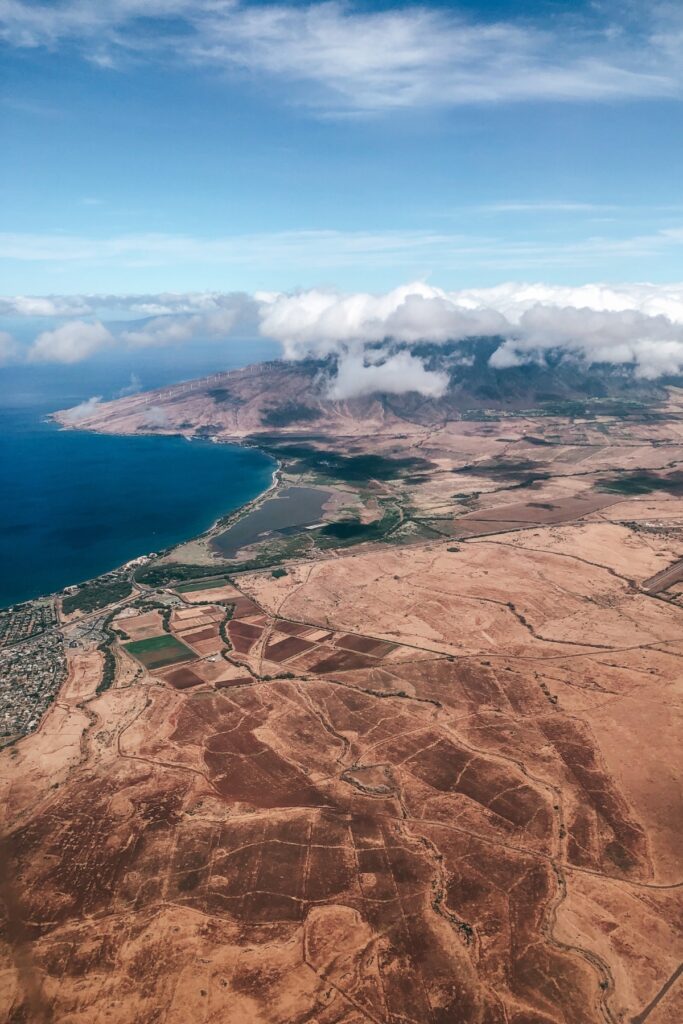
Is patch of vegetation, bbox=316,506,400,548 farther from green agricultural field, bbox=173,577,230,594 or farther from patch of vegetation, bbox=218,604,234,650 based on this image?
patch of vegetation, bbox=218,604,234,650

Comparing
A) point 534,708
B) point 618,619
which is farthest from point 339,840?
point 618,619

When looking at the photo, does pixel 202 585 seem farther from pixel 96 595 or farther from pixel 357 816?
pixel 357 816

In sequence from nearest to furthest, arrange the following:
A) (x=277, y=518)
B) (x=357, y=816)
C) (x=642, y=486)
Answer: (x=357, y=816), (x=277, y=518), (x=642, y=486)

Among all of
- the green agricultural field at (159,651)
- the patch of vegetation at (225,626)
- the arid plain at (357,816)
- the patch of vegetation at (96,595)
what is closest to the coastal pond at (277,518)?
the patch of vegetation at (96,595)

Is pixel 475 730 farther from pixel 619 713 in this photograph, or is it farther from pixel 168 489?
pixel 168 489

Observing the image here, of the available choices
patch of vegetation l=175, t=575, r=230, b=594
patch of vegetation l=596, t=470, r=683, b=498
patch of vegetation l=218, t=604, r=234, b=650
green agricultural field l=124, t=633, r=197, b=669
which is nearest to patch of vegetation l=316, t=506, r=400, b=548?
patch of vegetation l=175, t=575, r=230, b=594

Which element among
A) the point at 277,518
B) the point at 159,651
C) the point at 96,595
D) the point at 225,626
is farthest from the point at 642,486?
the point at 96,595
